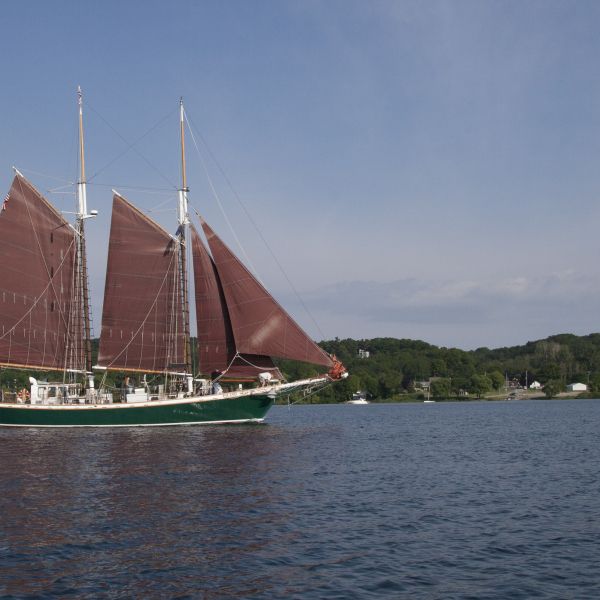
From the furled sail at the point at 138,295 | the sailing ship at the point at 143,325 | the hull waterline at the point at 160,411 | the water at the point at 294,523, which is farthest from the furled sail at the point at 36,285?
the water at the point at 294,523

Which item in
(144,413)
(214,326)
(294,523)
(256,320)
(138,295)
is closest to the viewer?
(294,523)

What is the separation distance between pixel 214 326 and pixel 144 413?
9762 millimetres

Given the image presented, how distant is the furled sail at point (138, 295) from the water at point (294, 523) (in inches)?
767

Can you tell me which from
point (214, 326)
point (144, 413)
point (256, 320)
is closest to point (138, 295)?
point (214, 326)

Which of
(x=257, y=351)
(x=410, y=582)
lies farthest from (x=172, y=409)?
(x=410, y=582)

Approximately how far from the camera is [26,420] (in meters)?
68.4

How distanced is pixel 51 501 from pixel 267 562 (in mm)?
12831

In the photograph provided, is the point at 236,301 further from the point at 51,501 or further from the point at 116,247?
the point at 51,501

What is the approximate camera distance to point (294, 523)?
26094mm

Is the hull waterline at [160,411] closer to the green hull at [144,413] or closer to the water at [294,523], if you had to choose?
the green hull at [144,413]

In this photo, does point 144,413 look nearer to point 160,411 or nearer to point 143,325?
point 160,411

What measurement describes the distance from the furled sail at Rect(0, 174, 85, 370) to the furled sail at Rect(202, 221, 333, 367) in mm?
16278

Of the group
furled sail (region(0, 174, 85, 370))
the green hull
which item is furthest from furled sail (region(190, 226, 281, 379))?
furled sail (region(0, 174, 85, 370))

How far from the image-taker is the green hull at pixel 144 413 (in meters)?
65.9
